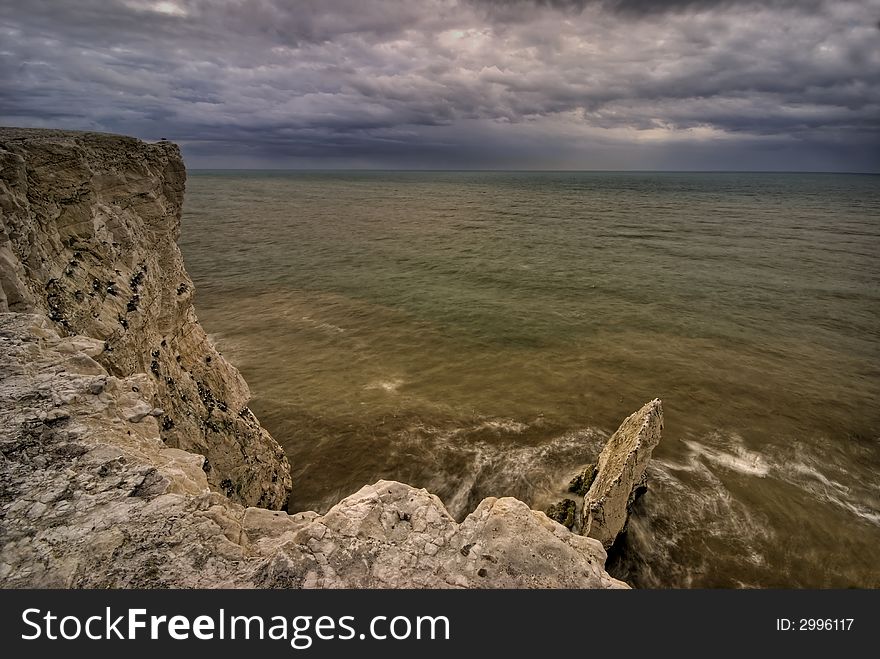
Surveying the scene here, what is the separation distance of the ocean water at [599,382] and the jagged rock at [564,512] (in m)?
0.53

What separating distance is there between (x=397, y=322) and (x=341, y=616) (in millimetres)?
23467

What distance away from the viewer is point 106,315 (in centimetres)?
846

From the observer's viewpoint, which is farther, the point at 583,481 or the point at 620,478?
the point at 583,481

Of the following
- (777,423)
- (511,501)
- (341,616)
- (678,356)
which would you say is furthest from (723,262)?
(341,616)

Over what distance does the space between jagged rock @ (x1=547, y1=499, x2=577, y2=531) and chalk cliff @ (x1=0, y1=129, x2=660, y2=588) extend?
6.80 m

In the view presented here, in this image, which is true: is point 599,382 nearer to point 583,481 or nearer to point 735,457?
point 735,457

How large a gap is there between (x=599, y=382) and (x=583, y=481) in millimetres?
7399

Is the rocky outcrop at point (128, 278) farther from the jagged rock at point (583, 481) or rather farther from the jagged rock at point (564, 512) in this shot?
the jagged rock at point (583, 481)

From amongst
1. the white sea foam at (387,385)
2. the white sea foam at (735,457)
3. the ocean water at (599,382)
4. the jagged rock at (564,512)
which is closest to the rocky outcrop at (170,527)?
the jagged rock at (564,512)

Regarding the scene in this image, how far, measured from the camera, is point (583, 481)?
13742mm

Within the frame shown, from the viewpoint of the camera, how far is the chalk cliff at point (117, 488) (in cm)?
443

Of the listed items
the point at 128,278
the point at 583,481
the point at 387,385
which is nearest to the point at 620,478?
the point at 583,481

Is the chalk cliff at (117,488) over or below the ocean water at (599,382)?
over

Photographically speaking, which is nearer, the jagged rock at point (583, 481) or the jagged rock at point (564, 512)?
the jagged rock at point (564, 512)
